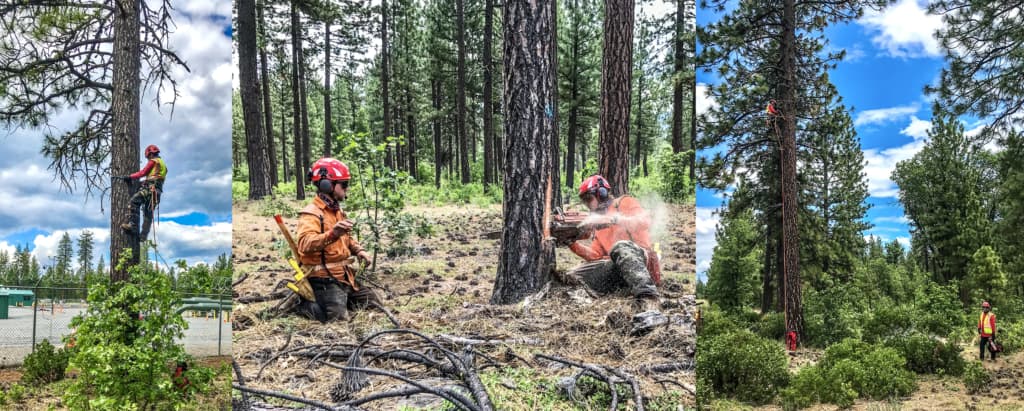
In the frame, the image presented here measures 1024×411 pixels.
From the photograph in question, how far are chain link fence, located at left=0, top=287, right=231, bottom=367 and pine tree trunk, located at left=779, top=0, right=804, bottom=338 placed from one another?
7.11 meters

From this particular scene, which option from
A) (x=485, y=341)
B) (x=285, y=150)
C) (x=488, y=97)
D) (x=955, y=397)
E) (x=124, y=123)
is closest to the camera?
(x=285, y=150)

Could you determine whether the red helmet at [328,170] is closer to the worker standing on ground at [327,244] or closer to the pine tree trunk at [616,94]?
the worker standing on ground at [327,244]

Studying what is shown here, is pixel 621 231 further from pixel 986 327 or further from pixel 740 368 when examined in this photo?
pixel 986 327

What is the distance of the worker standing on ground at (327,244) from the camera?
2.56m

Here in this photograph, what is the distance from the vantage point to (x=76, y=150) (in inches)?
149

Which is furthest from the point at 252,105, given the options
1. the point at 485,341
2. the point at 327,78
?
the point at 485,341

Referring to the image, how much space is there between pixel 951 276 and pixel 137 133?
12.6 meters

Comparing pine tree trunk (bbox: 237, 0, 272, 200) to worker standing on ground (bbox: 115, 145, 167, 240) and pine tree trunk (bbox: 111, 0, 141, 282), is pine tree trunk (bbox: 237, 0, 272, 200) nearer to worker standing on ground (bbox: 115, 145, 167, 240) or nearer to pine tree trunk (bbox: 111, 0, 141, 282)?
worker standing on ground (bbox: 115, 145, 167, 240)

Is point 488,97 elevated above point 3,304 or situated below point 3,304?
above

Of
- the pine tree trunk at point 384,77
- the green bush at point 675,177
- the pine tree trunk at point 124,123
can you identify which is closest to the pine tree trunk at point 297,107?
the pine tree trunk at point 384,77

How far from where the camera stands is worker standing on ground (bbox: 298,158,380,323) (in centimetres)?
256

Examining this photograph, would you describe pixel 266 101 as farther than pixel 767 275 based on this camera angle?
No

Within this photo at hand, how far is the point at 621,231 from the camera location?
3.27 m

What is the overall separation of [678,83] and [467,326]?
1.88 meters
